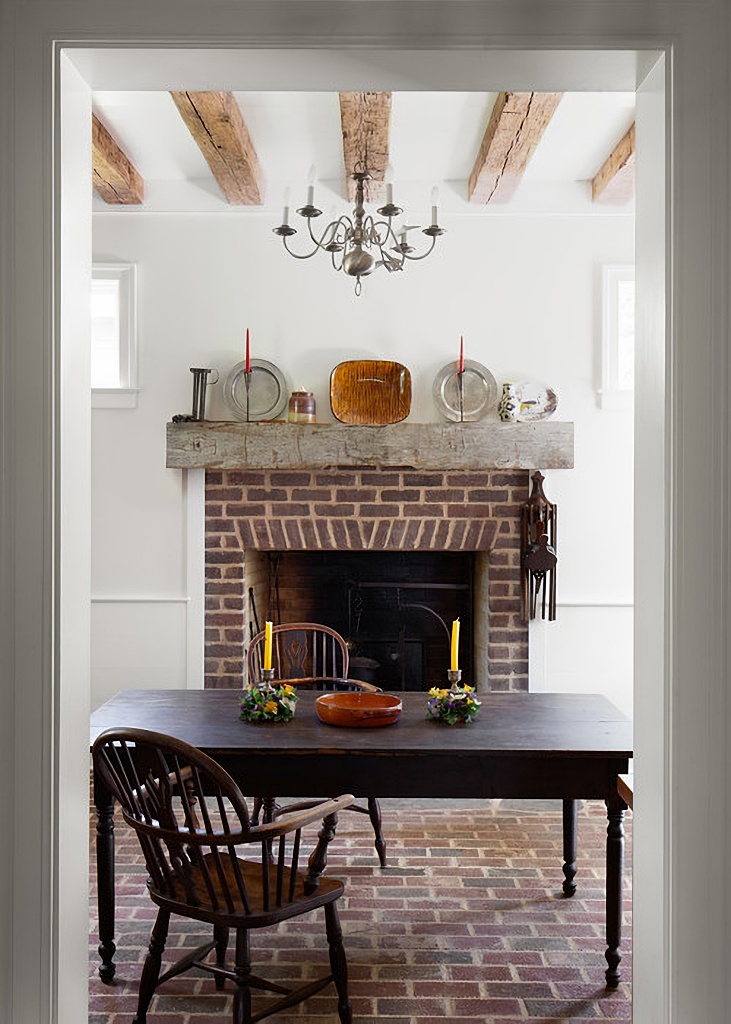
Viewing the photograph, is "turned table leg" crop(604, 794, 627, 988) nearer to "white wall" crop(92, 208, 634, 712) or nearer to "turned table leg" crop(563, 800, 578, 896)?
"turned table leg" crop(563, 800, 578, 896)

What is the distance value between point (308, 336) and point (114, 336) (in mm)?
958

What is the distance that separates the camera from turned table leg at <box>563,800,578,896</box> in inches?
126

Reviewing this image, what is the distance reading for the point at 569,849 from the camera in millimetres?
3209

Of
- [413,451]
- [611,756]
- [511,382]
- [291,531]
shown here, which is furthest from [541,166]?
[611,756]

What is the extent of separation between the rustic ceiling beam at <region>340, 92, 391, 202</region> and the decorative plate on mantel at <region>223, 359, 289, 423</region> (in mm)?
1009

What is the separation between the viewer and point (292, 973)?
105 inches

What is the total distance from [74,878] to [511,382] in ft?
11.4

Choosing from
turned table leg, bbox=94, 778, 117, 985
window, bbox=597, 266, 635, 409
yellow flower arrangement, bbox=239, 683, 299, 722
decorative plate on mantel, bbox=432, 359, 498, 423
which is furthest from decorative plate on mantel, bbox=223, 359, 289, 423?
turned table leg, bbox=94, 778, 117, 985

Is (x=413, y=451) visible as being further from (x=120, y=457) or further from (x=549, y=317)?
(x=120, y=457)

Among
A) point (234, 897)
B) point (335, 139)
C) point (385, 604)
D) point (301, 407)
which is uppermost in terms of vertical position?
point (335, 139)

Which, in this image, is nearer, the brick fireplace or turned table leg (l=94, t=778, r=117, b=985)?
turned table leg (l=94, t=778, r=117, b=985)

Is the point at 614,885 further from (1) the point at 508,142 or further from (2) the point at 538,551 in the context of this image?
(1) the point at 508,142

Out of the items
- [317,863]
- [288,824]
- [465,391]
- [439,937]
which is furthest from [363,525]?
[288,824]
